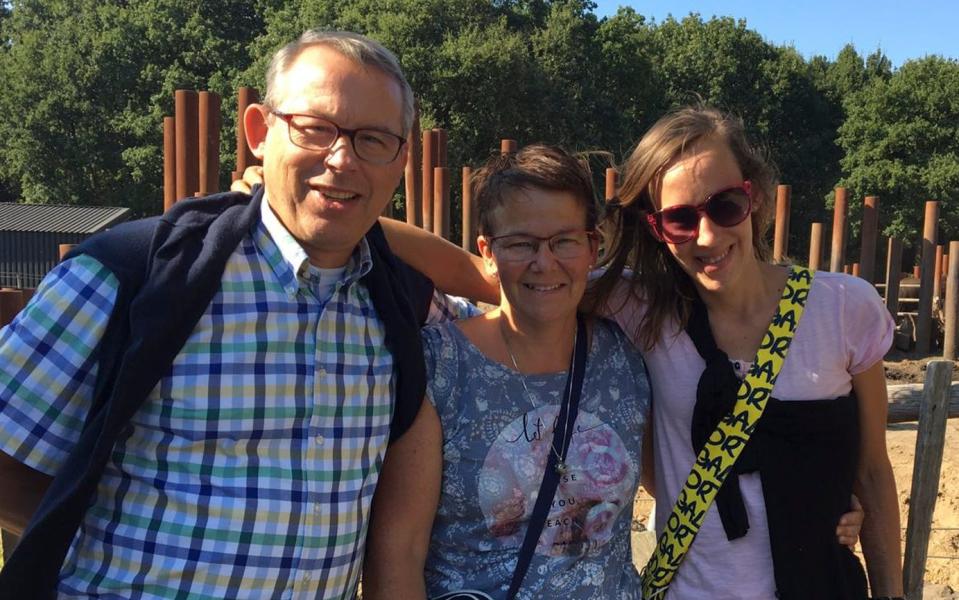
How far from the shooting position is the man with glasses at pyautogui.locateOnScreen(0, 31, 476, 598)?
5.80ft

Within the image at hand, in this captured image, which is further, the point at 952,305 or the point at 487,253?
the point at 952,305

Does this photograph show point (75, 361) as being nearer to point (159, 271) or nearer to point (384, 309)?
point (159, 271)

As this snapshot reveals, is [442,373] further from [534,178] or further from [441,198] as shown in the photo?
[441,198]

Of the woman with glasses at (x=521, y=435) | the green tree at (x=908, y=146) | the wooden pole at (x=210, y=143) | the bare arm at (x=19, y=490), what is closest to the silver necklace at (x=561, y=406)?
the woman with glasses at (x=521, y=435)

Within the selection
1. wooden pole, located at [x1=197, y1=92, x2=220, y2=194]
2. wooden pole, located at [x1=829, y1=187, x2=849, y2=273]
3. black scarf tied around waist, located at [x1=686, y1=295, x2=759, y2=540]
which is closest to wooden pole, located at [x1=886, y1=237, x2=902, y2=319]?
wooden pole, located at [x1=829, y1=187, x2=849, y2=273]

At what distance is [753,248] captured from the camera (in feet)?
8.41

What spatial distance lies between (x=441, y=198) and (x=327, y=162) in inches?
257

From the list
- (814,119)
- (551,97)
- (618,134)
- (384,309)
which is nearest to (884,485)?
(384,309)

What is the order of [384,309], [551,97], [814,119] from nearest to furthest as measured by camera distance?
→ [384,309]
[551,97]
[814,119]

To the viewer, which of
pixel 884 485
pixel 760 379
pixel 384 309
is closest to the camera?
pixel 384 309

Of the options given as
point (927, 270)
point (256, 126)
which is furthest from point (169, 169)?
point (927, 270)

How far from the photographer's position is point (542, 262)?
225cm

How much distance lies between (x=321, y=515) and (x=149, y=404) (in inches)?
17.3

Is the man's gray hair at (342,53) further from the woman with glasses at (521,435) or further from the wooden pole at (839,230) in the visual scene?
the wooden pole at (839,230)
